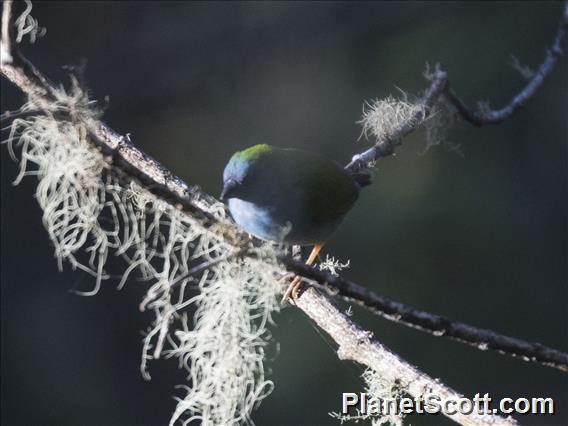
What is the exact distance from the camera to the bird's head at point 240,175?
1.48 meters

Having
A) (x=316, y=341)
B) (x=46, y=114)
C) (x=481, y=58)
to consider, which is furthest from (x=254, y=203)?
(x=481, y=58)

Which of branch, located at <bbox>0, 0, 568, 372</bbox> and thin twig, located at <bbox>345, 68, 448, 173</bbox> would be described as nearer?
branch, located at <bbox>0, 0, 568, 372</bbox>

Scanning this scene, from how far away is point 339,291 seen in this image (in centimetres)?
119

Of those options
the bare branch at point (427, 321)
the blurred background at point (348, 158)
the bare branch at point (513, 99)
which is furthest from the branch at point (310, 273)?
the blurred background at point (348, 158)

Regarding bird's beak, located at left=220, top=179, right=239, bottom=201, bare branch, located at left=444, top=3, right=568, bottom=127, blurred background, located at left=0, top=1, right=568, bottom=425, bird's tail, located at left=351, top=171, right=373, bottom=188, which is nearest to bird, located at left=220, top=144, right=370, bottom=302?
bird's beak, located at left=220, top=179, right=239, bottom=201

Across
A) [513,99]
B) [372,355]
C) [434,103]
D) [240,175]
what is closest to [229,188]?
[240,175]

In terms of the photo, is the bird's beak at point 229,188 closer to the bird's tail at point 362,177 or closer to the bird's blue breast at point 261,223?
the bird's blue breast at point 261,223

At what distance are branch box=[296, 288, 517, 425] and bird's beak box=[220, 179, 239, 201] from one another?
30cm

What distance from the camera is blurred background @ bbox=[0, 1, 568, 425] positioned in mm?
4094

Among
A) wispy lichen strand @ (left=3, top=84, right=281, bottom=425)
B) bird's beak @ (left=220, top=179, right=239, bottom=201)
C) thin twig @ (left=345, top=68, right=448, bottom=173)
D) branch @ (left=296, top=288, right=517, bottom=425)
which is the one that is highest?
thin twig @ (left=345, top=68, right=448, bottom=173)

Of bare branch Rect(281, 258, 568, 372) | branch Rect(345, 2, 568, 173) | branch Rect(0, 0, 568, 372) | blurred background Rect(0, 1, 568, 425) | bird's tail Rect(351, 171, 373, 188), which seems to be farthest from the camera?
blurred background Rect(0, 1, 568, 425)

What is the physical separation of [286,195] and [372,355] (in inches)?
14.7

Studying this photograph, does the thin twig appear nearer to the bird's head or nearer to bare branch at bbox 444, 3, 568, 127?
bare branch at bbox 444, 3, 568, 127

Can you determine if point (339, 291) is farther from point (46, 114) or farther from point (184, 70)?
point (184, 70)
